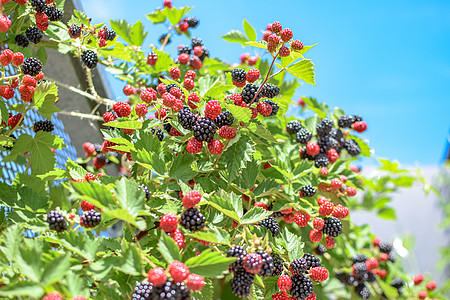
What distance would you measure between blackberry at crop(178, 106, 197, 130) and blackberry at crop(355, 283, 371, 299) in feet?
4.00

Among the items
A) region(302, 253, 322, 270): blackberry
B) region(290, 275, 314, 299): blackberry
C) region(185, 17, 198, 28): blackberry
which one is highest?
region(185, 17, 198, 28): blackberry

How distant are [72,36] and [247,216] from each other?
3.04 ft

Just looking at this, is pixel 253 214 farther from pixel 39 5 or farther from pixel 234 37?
pixel 39 5

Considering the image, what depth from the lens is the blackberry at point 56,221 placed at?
83 cm

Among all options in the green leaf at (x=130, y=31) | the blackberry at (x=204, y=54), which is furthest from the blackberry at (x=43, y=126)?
the blackberry at (x=204, y=54)

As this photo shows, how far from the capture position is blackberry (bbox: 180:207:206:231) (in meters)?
0.78

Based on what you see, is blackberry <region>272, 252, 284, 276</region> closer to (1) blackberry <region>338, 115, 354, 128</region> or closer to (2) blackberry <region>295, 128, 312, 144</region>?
(2) blackberry <region>295, 128, 312, 144</region>

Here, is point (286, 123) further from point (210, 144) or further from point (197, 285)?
point (197, 285)

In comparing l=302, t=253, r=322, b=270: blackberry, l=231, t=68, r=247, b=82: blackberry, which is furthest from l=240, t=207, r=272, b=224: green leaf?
l=231, t=68, r=247, b=82: blackberry

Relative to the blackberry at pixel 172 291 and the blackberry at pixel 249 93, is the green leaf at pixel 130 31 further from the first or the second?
the blackberry at pixel 172 291

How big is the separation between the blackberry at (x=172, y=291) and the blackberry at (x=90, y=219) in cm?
24

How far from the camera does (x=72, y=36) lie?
4.27ft

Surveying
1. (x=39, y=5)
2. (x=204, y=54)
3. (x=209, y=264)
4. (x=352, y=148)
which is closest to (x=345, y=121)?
(x=352, y=148)

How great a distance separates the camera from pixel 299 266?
88 centimetres
